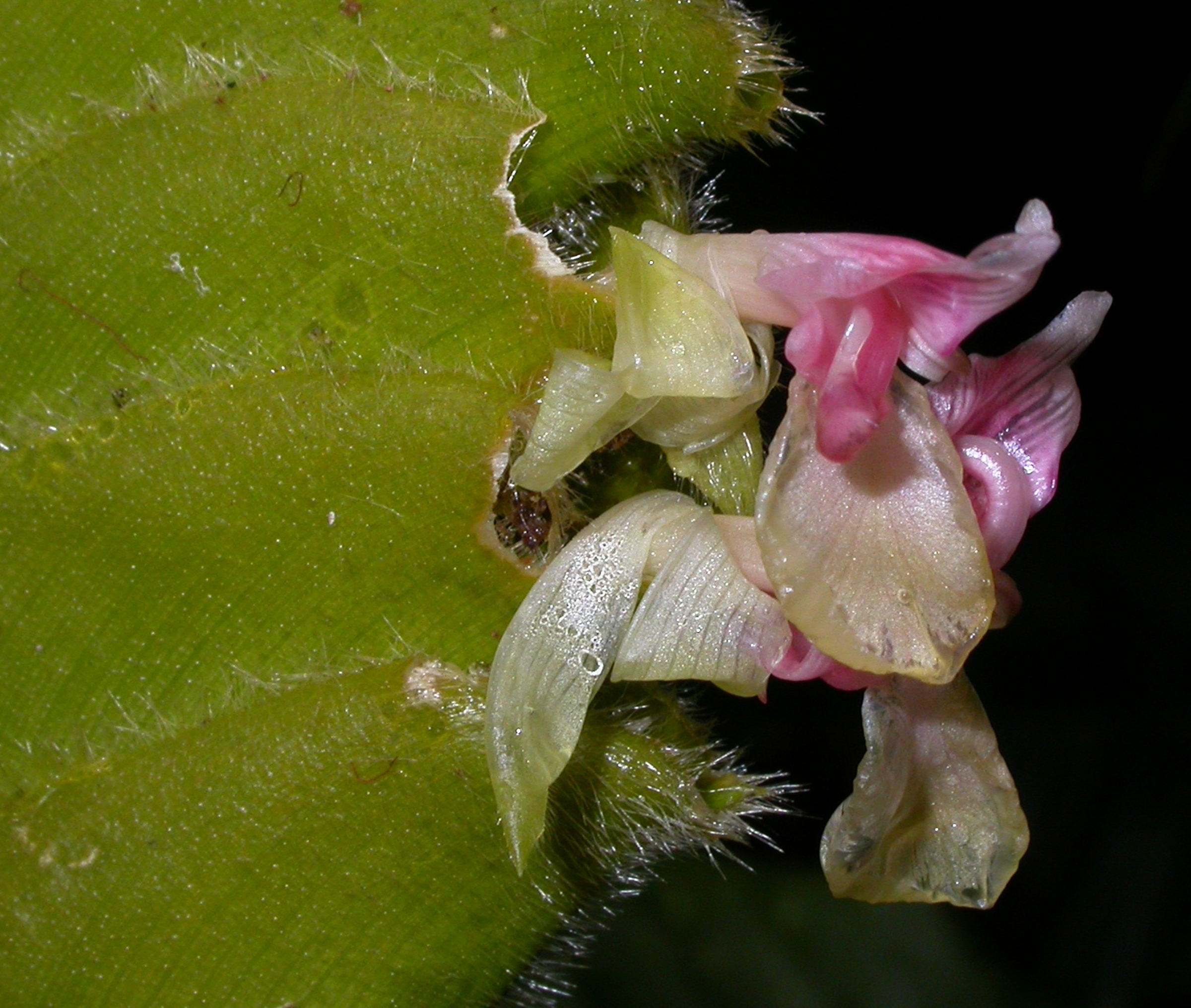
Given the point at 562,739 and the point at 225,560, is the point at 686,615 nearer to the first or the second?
the point at 562,739

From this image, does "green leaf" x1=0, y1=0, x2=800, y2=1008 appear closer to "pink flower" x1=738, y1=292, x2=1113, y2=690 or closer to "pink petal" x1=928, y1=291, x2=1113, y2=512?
"pink flower" x1=738, y1=292, x2=1113, y2=690

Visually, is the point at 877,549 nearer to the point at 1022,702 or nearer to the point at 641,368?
the point at 641,368

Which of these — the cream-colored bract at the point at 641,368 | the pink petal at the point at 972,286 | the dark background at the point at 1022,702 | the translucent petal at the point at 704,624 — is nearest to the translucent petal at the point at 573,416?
the cream-colored bract at the point at 641,368

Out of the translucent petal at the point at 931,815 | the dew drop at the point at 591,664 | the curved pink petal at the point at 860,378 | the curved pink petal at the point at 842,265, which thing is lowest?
the translucent petal at the point at 931,815

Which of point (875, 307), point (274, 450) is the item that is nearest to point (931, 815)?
point (875, 307)

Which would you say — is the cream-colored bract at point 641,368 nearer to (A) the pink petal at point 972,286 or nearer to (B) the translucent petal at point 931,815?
(A) the pink petal at point 972,286
